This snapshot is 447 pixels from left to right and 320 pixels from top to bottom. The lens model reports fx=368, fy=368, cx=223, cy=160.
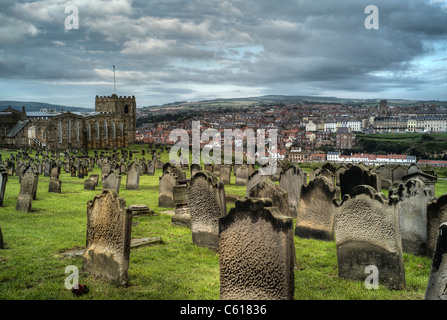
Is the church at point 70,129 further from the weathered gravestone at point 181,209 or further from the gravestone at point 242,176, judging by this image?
the weathered gravestone at point 181,209

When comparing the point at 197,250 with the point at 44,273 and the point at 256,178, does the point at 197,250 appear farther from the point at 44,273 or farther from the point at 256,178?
the point at 256,178

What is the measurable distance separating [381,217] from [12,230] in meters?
9.75

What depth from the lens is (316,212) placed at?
33.4ft

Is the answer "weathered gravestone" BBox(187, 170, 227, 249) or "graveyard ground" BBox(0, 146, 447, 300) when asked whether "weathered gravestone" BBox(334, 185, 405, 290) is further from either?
"weathered gravestone" BBox(187, 170, 227, 249)

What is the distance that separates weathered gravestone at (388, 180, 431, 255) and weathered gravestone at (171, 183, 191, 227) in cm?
620

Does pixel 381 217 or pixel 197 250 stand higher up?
pixel 381 217

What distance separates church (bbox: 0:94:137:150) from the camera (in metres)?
71.3

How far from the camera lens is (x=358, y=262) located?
23.3ft

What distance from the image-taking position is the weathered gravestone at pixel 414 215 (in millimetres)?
8688

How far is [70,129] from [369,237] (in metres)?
76.0

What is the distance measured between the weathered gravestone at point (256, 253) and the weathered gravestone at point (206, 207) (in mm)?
3413

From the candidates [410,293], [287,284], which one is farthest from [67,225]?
[410,293]

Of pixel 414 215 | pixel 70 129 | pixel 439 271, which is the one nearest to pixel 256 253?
pixel 439 271

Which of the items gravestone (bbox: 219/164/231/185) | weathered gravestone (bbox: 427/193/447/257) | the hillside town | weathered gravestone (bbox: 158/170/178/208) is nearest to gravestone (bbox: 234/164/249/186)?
gravestone (bbox: 219/164/231/185)
